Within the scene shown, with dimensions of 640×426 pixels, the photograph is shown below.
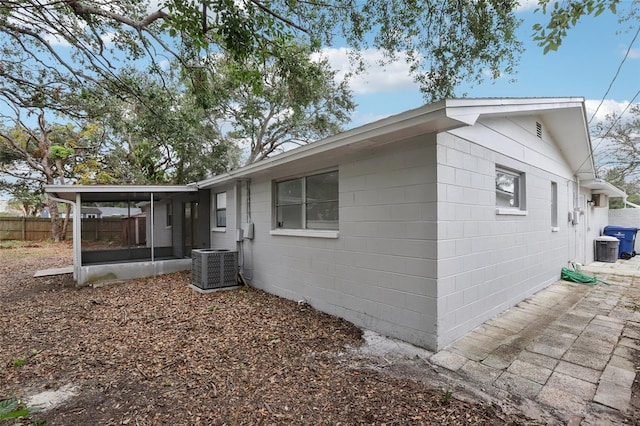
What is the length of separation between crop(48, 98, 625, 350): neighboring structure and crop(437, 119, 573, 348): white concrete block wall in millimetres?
23

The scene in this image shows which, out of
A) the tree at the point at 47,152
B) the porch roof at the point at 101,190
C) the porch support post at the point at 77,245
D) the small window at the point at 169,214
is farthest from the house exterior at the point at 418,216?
the tree at the point at 47,152

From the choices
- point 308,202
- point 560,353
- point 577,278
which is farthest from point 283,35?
point 577,278

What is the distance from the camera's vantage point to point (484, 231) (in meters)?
4.50

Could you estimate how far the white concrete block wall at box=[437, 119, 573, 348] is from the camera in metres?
3.73

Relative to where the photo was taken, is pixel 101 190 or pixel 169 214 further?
pixel 169 214

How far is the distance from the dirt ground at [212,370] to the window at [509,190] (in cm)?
317

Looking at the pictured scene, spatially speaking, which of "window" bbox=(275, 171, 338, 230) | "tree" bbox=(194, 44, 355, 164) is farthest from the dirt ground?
"tree" bbox=(194, 44, 355, 164)

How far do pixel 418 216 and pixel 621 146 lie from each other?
70.1 ft

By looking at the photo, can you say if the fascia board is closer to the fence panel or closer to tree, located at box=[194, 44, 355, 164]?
tree, located at box=[194, 44, 355, 164]

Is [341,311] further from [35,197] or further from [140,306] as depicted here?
[35,197]

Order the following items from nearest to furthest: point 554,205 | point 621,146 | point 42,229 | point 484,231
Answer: point 484,231 → point 554,205 → point 621,146 → point 42,229

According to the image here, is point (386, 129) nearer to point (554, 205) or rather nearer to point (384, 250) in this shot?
point (384, 250)

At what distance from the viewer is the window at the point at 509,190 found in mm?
5192

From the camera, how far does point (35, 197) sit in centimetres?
2175
